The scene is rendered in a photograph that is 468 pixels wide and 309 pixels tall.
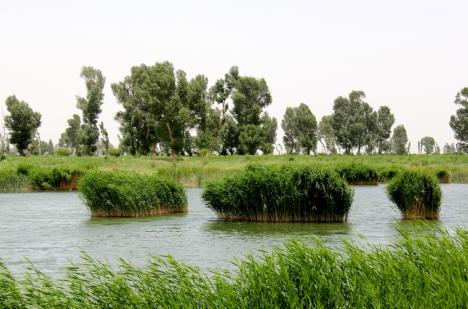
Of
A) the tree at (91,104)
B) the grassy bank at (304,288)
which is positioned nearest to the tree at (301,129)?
the tree at (91,104)

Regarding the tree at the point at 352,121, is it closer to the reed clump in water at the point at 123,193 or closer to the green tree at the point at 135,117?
the green tree at the point at 135,117

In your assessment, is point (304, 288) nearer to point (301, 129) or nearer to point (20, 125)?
point (20, 125)

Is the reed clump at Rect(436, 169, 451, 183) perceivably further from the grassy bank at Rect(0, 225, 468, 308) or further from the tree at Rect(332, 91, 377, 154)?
the tree at Rect(332, 91, 377, 154)

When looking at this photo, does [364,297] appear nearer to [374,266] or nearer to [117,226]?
[374,266]

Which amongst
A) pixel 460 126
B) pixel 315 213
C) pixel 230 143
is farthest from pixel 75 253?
pixel 460 126

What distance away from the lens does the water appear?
71.1 ft

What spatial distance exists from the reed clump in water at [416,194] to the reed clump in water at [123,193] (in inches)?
467

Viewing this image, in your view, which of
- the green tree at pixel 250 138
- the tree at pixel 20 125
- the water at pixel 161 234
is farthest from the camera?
the tree at pixel 20 125

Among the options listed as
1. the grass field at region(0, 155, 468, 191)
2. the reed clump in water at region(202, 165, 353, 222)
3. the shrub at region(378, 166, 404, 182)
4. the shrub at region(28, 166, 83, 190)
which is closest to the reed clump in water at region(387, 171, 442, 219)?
the reed clump in water at region(202, 165, 353, 222)

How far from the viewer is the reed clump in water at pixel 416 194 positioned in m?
29.7

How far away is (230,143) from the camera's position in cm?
10769

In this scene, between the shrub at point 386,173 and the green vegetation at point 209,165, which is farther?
the shrub at point 386,173

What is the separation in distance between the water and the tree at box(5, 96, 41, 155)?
76172 millimetres

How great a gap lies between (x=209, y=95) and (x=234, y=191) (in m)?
81.0
